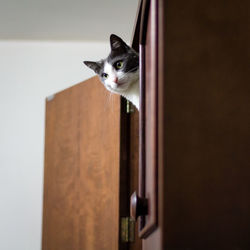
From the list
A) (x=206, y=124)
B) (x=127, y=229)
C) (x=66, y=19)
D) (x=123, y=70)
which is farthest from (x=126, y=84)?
(x=66, y=19)

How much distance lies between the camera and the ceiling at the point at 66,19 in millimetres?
1670

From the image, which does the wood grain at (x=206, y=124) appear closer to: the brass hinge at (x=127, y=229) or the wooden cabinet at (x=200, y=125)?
the wooden cabinet at (x=200, y=125)

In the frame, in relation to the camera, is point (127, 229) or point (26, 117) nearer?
point (127, 229)

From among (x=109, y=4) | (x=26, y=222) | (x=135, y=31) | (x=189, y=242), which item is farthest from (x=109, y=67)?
(x=26, y=222)

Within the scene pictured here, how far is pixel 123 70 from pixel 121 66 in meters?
0.02

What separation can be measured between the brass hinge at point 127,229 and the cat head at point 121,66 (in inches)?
19.0

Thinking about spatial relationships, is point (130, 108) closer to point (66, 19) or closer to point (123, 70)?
point (123, 70)

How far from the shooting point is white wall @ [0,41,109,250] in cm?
209

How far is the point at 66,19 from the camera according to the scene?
1.84 meters

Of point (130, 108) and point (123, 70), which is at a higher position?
point (123, 70)

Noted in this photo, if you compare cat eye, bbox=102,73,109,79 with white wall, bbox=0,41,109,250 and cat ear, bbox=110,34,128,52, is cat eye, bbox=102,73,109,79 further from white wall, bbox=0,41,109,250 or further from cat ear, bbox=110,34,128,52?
white wall, bbox=0,41,109,250

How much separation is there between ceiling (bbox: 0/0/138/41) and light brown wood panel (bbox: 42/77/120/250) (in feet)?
1.54

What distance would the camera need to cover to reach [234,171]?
0.31m

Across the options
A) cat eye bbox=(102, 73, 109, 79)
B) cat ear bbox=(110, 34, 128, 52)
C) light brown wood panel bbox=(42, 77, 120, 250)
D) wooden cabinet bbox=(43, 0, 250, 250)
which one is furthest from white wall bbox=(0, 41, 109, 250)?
wooden cabinet bbox=(43, 0, 250, 250)
